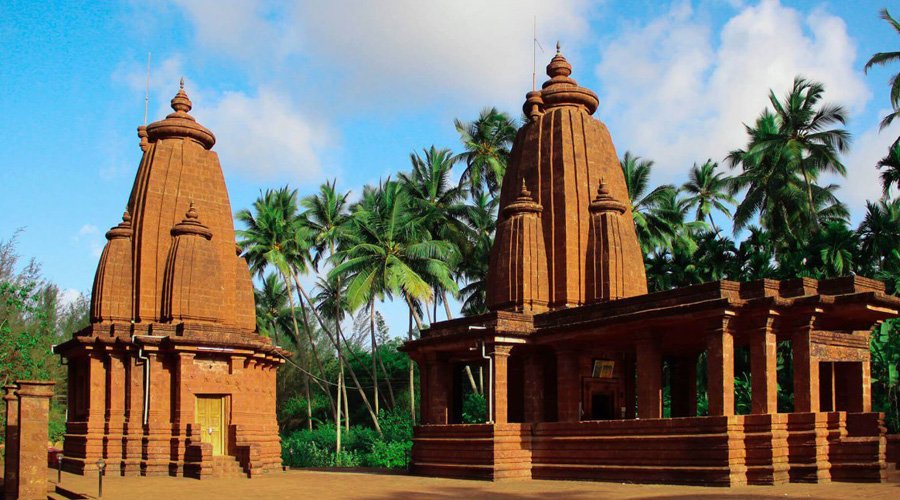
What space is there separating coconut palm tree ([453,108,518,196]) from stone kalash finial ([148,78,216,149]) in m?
14.4

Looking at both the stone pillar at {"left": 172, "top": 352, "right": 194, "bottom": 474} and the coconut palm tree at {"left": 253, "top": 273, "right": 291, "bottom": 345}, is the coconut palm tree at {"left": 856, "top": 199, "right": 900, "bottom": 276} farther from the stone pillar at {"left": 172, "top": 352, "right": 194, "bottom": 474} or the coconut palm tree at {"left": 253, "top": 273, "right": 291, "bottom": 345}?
the coconut palm tree at {"left": 253, "top": 273, "right": 291, "bottom": 345}

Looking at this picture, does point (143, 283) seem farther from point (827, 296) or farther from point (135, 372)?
point (827, 296)

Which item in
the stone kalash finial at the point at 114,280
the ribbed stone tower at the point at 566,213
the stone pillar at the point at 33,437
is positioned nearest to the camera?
the stone pillar at the point at 33,437

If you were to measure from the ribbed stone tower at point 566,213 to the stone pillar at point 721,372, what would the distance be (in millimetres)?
5465

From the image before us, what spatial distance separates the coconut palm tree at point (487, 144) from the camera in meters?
41.2

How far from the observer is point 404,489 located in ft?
62.1

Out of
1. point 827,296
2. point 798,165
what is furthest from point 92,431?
point 798,165

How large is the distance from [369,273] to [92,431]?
1312 centimetres

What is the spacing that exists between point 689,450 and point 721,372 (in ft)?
5.21

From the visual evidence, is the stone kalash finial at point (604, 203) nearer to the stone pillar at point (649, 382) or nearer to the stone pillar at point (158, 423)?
the stone pillar at point (649, 382)

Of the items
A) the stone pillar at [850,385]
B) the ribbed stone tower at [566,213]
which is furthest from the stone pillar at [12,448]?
the stone pillar at [850,385]

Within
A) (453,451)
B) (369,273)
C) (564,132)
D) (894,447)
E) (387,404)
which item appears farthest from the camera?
(387,404)

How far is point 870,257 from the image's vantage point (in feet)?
103

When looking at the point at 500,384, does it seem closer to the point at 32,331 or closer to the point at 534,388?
the point at 534,388
